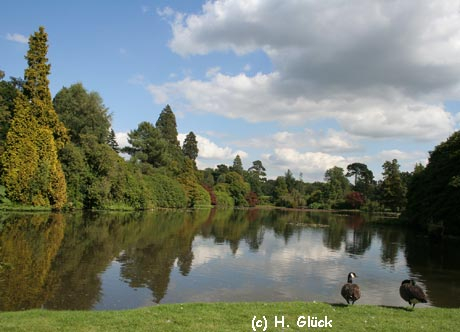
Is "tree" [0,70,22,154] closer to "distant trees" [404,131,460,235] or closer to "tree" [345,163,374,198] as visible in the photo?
"distant trees" [404,131,460,235]

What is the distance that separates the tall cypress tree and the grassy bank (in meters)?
36.5

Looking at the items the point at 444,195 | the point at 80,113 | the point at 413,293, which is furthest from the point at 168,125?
the point at 413,293

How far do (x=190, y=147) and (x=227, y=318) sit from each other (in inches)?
4109

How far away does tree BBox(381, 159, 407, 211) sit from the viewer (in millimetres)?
85250

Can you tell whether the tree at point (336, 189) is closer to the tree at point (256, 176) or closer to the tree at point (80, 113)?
the tree at point (256, 176)

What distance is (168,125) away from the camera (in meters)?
96.7

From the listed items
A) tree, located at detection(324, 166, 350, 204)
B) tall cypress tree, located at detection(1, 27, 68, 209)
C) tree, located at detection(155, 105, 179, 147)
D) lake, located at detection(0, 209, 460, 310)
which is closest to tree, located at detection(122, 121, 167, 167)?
tree, located at detection(155, 105, 179, 147)

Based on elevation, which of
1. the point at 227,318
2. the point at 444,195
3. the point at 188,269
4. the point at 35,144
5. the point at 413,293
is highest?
the point at 35,144

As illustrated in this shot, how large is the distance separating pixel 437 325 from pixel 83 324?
26.0 feet

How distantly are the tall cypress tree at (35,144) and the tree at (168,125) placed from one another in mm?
48994

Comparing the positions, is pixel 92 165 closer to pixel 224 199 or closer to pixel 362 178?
pixel 224 199

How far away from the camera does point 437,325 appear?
9.12 meters

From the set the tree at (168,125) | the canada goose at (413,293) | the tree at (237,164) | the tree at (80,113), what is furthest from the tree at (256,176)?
the canada goose at (413,293)

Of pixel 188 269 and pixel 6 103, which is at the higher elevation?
pixel 6 103
